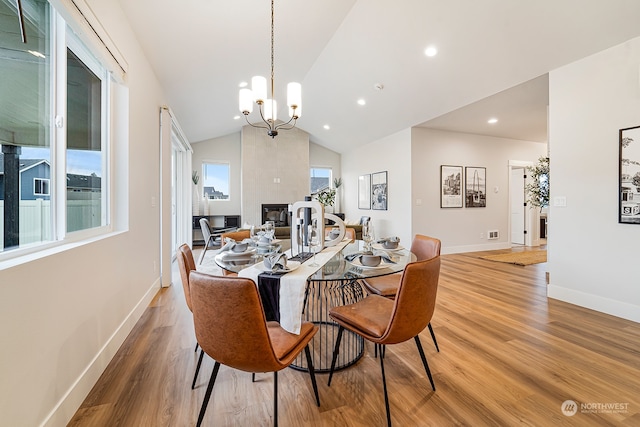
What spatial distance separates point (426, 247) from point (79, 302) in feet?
7.82

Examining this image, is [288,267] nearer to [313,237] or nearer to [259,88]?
[313,237]

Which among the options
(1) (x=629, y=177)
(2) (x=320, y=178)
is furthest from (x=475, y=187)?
(2) (x=320, y=178)

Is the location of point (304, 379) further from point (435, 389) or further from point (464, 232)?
point (464, 232)

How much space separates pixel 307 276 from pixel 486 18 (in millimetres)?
3433

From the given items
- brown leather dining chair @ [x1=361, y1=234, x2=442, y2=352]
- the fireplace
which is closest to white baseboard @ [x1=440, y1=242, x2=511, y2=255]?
brown leather dining chair @ [x1=361, y1=234, x2=442, y2=352]

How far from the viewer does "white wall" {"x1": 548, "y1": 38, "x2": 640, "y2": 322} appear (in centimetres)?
266

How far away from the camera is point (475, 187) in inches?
248

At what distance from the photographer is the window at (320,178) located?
9.27 meters

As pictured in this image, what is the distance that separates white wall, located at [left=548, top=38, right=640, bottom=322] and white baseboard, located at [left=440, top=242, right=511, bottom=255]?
107 inches

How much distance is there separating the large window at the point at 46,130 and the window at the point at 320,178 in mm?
7225

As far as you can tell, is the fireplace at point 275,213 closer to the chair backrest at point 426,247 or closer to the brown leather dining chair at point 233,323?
the chair backrest at point 426,247

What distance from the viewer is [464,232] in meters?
6.20

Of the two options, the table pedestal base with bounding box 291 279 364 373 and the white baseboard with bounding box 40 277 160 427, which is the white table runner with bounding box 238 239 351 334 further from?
the white baseboard with bounding box 40 277 160 427

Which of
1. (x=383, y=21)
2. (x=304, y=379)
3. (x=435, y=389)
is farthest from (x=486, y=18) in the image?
(x=304, y=379)
